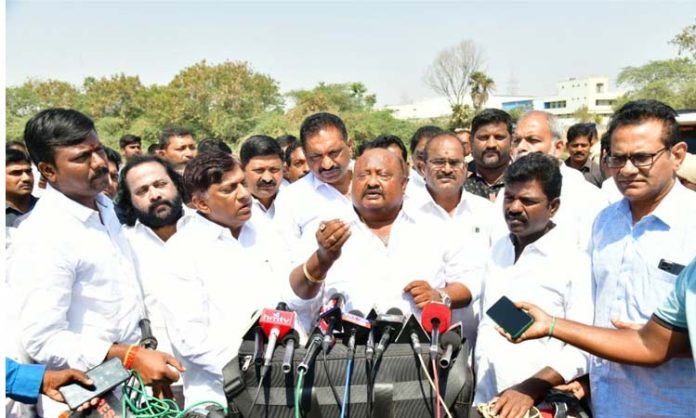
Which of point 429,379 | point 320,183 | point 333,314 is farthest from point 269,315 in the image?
point 320,183

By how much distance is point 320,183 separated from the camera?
4336mm

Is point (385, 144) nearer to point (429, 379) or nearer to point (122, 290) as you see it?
point (122, 290)

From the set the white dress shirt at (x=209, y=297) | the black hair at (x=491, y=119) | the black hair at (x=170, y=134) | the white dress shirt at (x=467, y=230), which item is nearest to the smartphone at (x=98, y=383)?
the white dress shirt at (x=209, y=297)

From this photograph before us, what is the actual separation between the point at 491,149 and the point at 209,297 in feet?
8.87

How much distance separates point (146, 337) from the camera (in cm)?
276

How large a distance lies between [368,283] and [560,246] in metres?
0.86

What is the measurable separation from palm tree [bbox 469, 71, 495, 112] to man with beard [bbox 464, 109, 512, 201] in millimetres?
42361

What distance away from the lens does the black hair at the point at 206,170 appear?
3215mm

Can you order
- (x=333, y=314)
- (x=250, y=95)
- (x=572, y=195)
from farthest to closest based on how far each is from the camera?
(x=250, y=95)
(x=572, y=195)
(x=333, y=314)

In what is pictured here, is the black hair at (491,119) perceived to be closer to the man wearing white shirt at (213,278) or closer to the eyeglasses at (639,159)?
the man wearing white shirt at (213,278)

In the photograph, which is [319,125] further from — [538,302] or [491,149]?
[538,302]

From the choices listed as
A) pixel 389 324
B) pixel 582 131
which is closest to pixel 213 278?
pixel 389 324

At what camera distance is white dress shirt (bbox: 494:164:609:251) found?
3.40 meters

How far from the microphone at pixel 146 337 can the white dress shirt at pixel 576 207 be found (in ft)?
5.65
